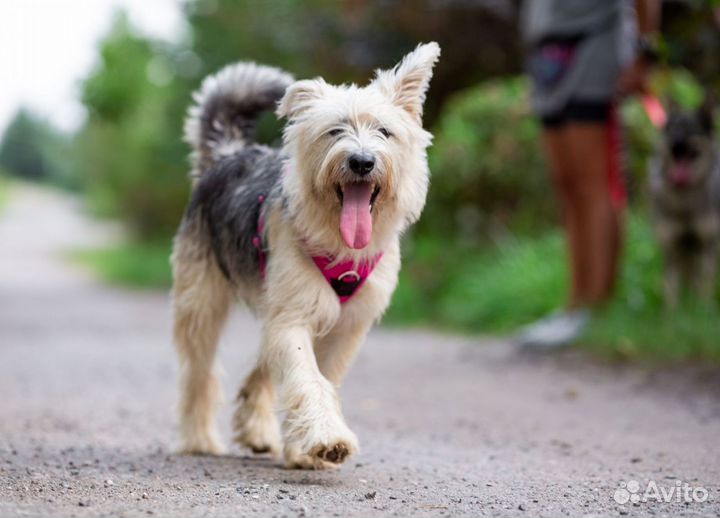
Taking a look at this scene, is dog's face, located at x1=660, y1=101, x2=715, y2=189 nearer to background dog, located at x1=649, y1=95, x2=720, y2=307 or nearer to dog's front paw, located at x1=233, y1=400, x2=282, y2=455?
background dog, located at x1=649, y1=95, x2=720, y2=307

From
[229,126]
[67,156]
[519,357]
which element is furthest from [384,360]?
[67,156]

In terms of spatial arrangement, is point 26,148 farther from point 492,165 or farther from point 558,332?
point 558,332

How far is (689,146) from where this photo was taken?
8609mm

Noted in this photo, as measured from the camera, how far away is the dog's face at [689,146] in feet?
28.2

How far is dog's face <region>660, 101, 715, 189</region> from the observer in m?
8.59

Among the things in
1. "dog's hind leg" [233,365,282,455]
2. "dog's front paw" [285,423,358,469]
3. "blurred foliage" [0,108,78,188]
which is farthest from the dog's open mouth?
"blurred foliage" [0,108,78,188]

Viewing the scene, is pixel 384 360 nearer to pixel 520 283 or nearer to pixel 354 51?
pixel 520 283

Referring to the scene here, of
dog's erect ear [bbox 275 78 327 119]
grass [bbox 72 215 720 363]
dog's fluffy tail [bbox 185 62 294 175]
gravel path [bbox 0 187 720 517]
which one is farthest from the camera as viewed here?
grass [bbox 72 215 720 363]

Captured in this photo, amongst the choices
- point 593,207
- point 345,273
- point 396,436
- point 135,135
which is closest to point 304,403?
point 345,273

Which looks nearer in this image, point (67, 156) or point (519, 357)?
point (519, 357)

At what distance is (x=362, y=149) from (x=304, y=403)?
102cm

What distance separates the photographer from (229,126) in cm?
545

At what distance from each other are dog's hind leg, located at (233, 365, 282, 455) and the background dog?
459 centimetres

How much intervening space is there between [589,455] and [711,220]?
4332 mm
